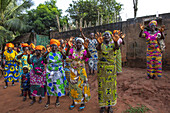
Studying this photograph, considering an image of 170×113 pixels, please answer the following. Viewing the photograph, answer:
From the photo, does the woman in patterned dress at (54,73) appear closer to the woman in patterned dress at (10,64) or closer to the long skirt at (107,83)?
the long skirt at (107,83)

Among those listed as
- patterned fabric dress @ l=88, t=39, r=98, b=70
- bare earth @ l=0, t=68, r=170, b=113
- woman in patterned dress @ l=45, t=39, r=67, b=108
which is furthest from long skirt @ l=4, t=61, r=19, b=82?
patterned fabric dress @ l=88, t=39, r=98, b=70

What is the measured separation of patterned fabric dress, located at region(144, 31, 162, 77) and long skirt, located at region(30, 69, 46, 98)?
4.20 metres

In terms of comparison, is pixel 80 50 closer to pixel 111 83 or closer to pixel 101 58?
pixel 101 58

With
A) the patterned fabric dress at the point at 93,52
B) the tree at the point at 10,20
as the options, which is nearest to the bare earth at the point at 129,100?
the patterned fabric dress at the point at 93,52

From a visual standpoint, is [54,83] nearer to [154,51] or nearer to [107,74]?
[107,74]

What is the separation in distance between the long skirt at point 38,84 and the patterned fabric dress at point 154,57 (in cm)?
420

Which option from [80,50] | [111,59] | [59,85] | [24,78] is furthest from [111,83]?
[24,78]

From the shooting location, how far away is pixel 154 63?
4.73 meters

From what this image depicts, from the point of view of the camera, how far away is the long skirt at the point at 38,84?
3.71m

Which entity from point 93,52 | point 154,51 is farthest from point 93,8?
point 154,51

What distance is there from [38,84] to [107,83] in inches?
88.0

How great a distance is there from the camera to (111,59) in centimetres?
289

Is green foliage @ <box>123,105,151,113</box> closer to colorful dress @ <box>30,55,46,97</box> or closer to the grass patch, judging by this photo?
the grass patch

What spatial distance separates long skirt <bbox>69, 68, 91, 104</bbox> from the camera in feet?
10.4
